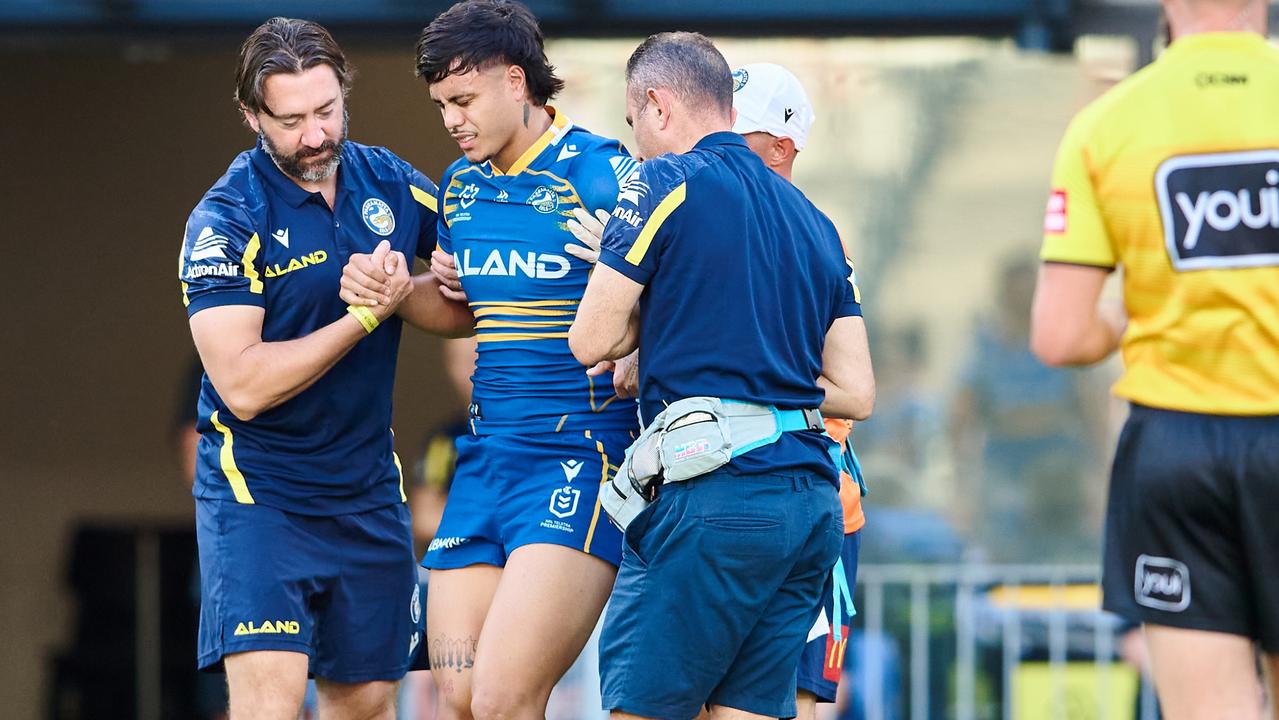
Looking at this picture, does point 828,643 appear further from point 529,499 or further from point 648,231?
point 648,231

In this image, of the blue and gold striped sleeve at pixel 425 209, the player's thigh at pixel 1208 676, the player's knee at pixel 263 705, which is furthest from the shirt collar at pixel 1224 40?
the player's knee at pixel 263 705

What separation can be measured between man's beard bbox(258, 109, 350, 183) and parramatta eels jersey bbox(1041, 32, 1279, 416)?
72.6 inches

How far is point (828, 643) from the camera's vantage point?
3.81 meters

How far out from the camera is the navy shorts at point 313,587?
3.62 meters

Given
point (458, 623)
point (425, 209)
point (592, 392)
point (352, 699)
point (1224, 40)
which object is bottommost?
point (352, 699)

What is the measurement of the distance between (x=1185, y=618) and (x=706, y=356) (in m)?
1.07

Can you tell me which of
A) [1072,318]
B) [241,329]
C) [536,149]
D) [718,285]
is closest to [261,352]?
[241,329]

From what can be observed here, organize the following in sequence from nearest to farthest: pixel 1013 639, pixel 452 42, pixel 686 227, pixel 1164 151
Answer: pixel 1164 151 → pixel 686 227 → pixel 452 42 → pixel 1013 639

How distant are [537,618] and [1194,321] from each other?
1.57 meters

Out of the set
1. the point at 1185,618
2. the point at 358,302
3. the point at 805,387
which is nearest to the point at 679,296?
the point at 805,387

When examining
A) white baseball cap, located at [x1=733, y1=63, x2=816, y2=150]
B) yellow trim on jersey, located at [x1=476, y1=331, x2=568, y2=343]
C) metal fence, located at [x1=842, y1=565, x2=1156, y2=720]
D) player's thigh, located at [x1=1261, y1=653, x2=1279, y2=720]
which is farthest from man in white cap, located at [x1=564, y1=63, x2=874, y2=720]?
metal fence, located at [x1=842, y1=565, x2=1156, y2=720]

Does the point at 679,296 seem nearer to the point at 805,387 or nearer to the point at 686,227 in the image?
the point at 686,227

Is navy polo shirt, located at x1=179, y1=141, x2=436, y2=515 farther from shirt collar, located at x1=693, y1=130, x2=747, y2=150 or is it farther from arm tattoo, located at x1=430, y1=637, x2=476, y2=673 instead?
shirt collar, located at x1=693, y1=130, x2=747, y2=150

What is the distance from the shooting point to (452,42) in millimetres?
3586
